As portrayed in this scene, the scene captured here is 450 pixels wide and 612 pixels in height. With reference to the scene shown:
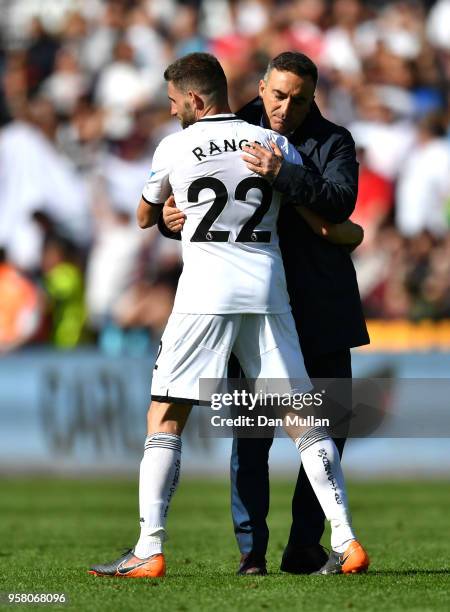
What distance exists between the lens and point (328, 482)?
6.21 m

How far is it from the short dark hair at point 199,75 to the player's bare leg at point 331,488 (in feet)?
4.94

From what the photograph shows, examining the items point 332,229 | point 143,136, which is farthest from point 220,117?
point 143,136

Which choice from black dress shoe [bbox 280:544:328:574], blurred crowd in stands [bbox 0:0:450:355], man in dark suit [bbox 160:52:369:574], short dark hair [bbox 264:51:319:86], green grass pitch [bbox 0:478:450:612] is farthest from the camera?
blurred crowd in stands [bbox 0:0:450:355]

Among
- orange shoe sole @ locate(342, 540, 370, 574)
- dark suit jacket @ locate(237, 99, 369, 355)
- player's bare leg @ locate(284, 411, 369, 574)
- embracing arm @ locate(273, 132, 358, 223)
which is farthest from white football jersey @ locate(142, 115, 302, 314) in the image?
orange shoe sole @ locate(342, 540, 370, 574)

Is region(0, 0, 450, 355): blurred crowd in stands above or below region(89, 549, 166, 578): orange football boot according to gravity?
above

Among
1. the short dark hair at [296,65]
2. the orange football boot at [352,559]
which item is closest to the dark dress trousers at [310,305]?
the short dark hair at [296,65]

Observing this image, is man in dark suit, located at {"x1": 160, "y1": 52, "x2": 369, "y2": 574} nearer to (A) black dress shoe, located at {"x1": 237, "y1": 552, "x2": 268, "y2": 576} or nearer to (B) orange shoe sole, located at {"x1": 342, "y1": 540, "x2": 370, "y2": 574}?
(A) black dress shoe, located at {"x1": 237, "y1": 552, "x2": 268, "y2": 576}

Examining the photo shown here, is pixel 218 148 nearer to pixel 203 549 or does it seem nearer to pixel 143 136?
pixel 203 549

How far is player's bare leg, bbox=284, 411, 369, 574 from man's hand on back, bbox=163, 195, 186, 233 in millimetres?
992

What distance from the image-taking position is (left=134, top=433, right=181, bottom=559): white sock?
616 cm

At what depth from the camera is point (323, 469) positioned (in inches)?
245

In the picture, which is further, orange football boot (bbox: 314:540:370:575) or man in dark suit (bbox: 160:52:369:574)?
man in dark suit (bbox: 160:52:369:574)

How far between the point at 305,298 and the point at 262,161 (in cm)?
85

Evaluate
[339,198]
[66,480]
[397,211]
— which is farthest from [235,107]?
[339,198]
